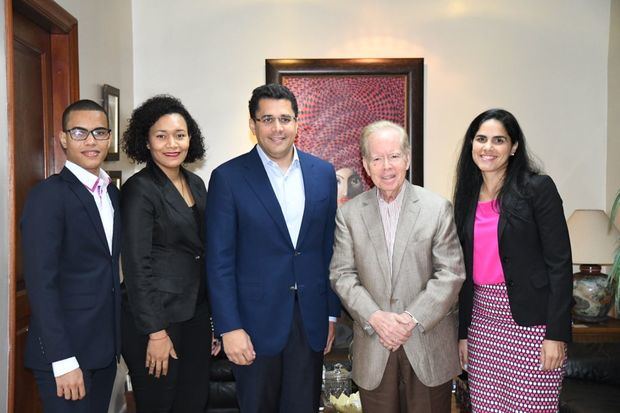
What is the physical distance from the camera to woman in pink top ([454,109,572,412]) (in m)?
2.01

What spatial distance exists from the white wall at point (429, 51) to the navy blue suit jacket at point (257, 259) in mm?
1912

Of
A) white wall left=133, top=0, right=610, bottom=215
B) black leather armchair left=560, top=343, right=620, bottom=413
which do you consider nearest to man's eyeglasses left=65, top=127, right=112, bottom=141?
white wall left=133, top=0, right=610, bottom=215

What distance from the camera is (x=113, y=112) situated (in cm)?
342

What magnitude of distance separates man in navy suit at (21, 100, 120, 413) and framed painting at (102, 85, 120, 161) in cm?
126

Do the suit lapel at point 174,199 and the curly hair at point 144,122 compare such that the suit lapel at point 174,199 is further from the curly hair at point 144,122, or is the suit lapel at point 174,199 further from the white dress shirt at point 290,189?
the white dress shirt at point 290,189

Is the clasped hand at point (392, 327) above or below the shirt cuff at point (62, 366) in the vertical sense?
above

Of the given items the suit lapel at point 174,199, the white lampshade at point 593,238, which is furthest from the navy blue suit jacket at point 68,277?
the white lampshade at point 593,238

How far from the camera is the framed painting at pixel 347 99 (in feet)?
12.9

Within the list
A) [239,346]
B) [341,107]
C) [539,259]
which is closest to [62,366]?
[239,346]

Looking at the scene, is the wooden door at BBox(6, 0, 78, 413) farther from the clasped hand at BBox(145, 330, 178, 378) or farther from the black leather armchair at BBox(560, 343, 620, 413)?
the black leather armchair at BBox(560, 343, 620, 413)

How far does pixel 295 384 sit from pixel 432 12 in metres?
2.81

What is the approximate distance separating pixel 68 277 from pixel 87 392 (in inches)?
15.7

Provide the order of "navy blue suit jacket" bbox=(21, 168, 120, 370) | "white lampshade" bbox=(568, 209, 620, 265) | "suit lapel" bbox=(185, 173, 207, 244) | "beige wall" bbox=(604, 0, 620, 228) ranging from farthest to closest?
"beige wall" bbox=(604, 0, 620, 228) → "white lampshade" bbox=(568, 209, 620, 265) → "suit lapel" bbox=(185, 173, 207, 244) → "navy blue suit jacket" bbox=(21, 168, 120, 370)

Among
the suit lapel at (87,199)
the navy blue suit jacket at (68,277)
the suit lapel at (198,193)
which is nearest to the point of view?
the navy blue suit jacket at (68,277)
